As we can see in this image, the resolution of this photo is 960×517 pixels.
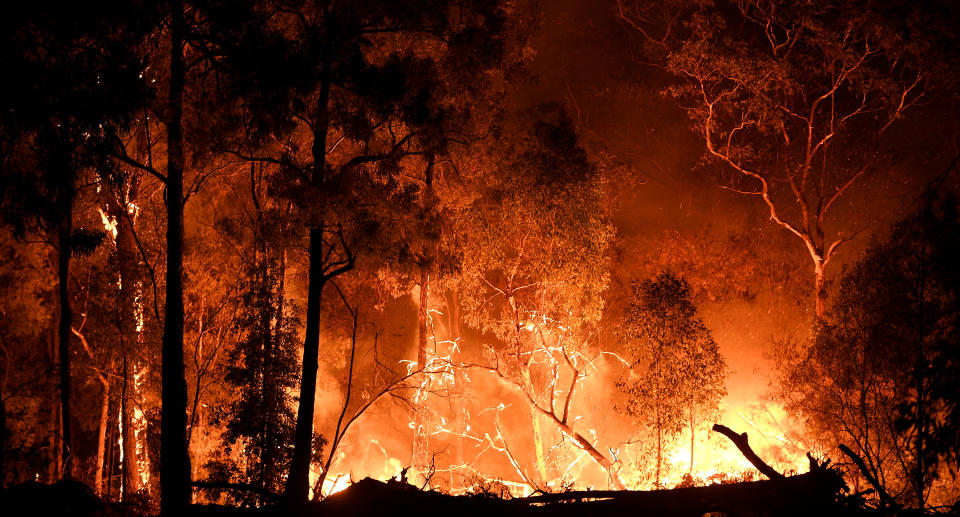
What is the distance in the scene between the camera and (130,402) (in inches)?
734

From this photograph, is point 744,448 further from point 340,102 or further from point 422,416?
point 422,416

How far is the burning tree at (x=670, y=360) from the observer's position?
Result: 16.6 m

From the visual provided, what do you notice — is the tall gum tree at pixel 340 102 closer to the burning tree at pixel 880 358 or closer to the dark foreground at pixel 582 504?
the dark foreground at pixel 582 504

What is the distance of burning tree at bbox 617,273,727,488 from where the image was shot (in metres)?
16.6

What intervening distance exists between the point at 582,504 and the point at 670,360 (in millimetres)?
10995

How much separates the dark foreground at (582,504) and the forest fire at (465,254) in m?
0.03

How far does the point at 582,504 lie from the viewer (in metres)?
6.15

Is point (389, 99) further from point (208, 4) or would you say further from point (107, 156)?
point (107, 156)

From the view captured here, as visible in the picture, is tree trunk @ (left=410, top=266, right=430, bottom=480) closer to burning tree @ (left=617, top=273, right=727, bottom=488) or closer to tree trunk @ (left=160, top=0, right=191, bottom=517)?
burning tree @ (left=617, top=273, right=727, bottom=488)

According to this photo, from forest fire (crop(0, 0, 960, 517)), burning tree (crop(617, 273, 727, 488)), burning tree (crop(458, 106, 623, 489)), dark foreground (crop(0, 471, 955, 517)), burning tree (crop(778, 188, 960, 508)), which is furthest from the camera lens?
burning tree (crop(458, 106, 623, 489))

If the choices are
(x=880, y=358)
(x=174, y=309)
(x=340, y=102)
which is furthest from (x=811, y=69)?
A: (x=174, y=309)

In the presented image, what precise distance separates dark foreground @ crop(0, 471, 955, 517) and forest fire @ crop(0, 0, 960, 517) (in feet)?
0.09

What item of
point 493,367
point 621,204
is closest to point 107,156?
point 493,367

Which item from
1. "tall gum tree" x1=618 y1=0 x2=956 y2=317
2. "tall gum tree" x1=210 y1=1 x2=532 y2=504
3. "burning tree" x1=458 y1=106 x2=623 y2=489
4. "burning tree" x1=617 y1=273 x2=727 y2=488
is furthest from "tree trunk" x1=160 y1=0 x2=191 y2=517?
"tall gum tree" x1=618 y1=0 x2=956 y2=317
